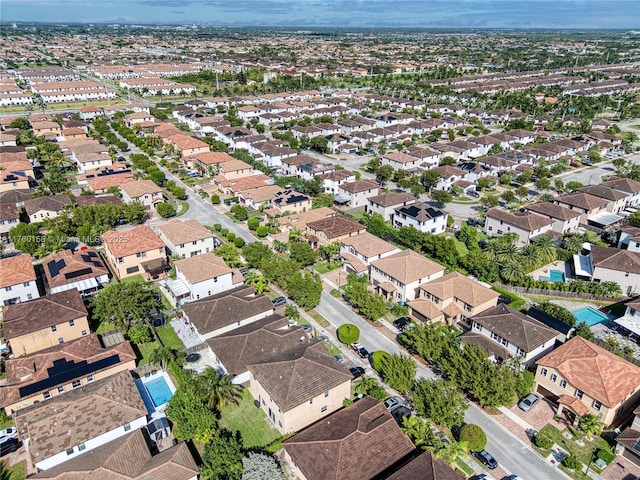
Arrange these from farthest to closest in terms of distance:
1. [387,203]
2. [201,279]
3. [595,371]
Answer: [387,203]
[201,279]
[595,371]

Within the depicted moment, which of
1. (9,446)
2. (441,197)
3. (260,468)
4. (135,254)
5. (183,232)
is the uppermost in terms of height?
(183,232)

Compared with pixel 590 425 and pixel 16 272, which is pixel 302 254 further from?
pixel 590 425

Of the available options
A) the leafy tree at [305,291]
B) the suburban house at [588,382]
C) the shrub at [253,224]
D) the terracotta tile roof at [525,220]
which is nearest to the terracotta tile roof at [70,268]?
the shrub at [253,224]

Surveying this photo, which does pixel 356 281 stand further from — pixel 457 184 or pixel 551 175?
pixel 551 175

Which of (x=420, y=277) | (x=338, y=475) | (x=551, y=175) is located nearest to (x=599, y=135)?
(x=551, y=175)

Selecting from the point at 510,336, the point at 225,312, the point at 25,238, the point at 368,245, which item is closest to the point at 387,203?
the point at 368,245

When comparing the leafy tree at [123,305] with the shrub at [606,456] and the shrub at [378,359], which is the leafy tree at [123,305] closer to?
the shrub at [378,359]

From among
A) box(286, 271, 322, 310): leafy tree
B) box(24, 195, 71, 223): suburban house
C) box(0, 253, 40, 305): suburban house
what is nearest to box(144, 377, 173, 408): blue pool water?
box(286, 271, 322, 310): leafy tree

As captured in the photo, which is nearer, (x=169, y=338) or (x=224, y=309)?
(x=169, y=338)

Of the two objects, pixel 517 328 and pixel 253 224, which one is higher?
pixel 517 328
